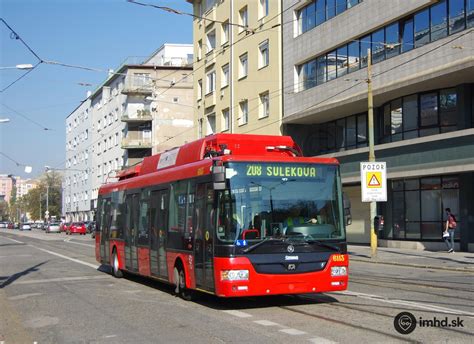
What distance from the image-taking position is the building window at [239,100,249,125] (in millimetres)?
39219

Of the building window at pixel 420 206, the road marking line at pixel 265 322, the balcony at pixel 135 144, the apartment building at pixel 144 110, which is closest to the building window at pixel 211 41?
the apartment building at pixel 144 110

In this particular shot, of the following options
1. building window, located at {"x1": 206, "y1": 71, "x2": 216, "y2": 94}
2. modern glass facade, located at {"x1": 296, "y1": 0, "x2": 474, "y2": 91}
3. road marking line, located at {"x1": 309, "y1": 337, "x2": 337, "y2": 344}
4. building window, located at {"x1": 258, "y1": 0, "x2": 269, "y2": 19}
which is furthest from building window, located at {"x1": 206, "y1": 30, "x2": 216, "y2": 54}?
road marking line, located at {"x1": 309, "y1": 337, "x2": 337, "y2": 344}

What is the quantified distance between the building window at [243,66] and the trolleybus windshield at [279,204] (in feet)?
98.3

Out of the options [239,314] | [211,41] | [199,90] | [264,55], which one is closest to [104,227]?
[239,314]

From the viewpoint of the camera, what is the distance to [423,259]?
21359mm

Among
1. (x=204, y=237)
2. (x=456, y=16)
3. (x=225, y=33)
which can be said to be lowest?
(x=204, y=237)

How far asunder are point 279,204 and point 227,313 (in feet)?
6.47

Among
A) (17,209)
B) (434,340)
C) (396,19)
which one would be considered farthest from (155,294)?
(17,209)

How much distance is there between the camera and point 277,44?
3572 cm

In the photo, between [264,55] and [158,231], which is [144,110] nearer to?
[264,55]

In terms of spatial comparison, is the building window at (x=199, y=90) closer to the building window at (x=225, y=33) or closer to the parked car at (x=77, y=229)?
the building window at (x=225, y=33)

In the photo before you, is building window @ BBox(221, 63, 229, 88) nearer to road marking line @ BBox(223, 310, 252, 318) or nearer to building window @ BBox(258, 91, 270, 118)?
building window @ BBox(258, 91, 270, 118)

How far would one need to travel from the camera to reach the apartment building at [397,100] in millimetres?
23562

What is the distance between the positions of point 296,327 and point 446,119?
63.8 ft
